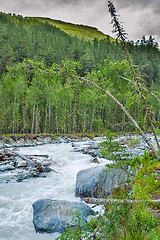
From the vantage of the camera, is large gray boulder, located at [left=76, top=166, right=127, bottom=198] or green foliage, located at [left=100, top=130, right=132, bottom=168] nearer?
green foliage, located at [left=100, top=130, right=132, bottom=168]

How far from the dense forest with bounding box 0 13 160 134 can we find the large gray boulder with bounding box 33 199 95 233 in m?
2.41

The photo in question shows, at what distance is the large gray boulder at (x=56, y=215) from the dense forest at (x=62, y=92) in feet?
7.91

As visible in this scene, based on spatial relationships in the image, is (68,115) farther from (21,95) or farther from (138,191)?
(138,191)

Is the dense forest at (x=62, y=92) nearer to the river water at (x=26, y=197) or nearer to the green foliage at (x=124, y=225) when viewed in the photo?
the green foliage at (x=124, y=225)

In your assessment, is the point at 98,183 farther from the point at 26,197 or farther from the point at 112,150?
the point at 26,197

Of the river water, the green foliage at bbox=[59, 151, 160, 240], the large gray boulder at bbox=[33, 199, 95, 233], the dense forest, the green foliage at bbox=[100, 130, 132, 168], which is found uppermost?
the dense forest

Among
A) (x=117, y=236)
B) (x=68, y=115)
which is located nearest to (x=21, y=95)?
(x=68, y=115)

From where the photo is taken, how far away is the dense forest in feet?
16.3

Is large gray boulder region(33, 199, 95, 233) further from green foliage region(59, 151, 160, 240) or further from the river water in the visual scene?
green foliage region(59, 151, 160, 240)

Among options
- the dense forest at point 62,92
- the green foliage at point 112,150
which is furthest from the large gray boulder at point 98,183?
the green foliage at point 112,150

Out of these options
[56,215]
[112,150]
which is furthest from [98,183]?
[112,150]

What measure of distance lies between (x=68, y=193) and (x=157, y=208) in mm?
4979

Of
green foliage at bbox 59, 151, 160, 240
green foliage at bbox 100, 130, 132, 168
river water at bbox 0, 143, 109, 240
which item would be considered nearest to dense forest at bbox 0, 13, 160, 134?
green foliage at bbox 100, 130, 132, 168

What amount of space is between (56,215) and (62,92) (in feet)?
122
